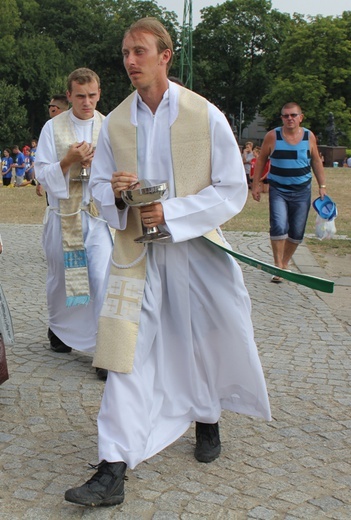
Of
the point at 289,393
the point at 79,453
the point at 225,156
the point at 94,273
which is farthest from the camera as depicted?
the point at 94,273

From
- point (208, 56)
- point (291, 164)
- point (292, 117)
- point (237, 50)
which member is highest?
point (237, 50)

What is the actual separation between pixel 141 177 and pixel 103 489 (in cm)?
142


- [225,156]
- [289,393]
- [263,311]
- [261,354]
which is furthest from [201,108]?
[263,311]

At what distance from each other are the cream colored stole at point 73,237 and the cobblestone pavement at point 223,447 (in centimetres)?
54

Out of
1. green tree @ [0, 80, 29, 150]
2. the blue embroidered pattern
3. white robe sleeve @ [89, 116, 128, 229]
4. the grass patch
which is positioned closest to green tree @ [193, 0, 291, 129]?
green tree @ [0, 80, 29, 150]

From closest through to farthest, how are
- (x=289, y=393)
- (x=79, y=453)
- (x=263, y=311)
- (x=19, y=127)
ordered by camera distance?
(x=79, y=453)
(x=289, y=393)
(x=263, y=311)
(x=19, y=127)

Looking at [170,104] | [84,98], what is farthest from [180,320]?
[84,98]

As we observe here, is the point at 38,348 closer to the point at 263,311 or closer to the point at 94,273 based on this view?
the point at 94,273


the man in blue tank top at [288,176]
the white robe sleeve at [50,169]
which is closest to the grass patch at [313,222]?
the man in blue tank top at [288,176]

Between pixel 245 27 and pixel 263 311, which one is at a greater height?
pixel 245 27

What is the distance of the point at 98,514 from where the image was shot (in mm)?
3484

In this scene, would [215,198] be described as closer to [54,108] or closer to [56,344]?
[56,344]

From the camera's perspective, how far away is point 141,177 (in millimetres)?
3768

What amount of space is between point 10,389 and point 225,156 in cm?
241
